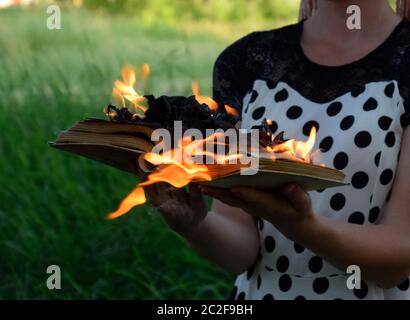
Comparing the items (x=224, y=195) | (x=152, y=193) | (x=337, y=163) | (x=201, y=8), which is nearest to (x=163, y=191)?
(x=152, y=193)

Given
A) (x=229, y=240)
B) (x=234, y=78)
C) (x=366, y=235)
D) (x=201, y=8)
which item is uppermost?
(x=234, y=78)

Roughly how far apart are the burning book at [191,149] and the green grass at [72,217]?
1.65 metres

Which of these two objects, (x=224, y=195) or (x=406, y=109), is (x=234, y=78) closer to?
(x=406, y=109)

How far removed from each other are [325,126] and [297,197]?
45cm

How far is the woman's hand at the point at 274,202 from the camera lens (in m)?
1.48

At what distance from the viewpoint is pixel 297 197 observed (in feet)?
4.88

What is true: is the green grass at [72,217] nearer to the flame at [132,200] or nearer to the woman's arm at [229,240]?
the woman's arm at [229,240]

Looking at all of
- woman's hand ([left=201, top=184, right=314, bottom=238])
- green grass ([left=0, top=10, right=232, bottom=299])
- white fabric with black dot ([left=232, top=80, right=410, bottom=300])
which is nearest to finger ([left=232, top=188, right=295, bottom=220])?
woman's hand ([left=201, top=184, right=314, bottom=238])

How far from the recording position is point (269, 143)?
1465 millimetres

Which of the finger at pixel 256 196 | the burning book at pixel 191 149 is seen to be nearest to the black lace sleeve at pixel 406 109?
the burning book at pixel 191 149

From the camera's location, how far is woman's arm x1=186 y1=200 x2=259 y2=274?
6.36 ft

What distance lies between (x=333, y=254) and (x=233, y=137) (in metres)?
0.44
